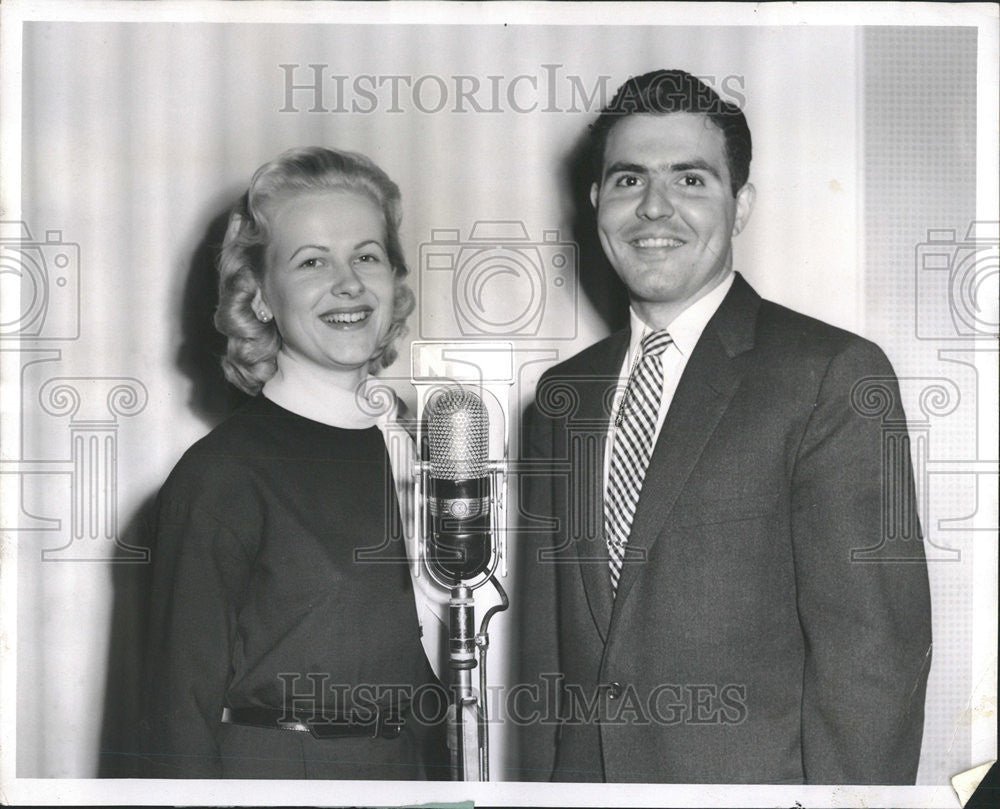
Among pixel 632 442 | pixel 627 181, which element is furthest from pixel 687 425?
pixel 627 181

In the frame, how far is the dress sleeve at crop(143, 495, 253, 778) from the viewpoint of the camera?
1830 millimetres

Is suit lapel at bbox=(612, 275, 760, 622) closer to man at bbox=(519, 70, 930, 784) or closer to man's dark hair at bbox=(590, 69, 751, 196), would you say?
man at bbox=(519, 70, 930, 784)

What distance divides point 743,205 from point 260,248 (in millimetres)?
932

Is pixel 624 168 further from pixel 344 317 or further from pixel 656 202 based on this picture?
pixel 344 317

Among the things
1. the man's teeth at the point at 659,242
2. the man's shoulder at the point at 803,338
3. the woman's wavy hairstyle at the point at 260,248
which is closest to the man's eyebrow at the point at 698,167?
the man's teeth at the point at 659,242

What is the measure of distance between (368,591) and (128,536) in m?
0.50

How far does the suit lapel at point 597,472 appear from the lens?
5.95 ft

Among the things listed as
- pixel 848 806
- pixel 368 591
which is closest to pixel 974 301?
pixel 848 806

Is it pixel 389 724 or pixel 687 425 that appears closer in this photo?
pixel 687 425

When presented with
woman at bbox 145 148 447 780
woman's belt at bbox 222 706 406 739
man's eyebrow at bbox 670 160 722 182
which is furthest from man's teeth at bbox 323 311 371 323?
woman's belt at bbox 222 706 406 739

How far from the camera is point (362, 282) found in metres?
1.84

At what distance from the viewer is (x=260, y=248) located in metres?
1.85

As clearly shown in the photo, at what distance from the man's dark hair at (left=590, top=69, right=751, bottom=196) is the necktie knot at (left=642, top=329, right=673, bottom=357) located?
305 millimetres

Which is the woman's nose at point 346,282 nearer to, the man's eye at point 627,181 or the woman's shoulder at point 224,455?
the woman's shoulder at point 224,455
